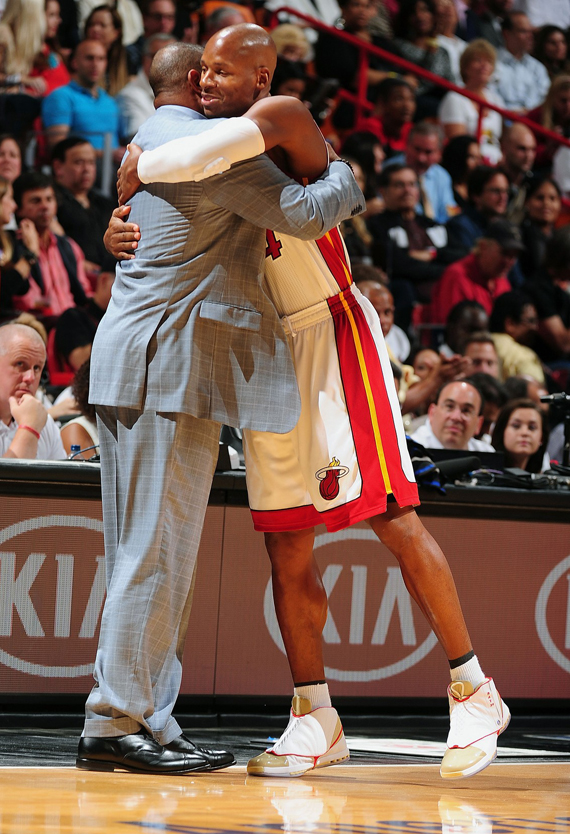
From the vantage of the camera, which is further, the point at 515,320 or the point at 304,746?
the point at 515,320

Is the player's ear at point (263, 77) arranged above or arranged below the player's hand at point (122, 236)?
above

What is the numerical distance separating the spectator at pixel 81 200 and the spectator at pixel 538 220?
3.85 metres

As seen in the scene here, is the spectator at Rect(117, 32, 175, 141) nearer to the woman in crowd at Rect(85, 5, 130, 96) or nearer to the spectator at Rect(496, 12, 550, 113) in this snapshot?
the woman in crowd at Rect(85, 5, 130, 96)

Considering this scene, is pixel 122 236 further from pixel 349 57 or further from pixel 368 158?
pixel 349 57

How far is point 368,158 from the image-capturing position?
852 centimetres

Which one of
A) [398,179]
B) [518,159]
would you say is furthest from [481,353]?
[518,159]

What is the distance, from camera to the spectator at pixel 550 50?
11.1 metres

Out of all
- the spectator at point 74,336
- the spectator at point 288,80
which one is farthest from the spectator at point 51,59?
the spectator at point 74,336

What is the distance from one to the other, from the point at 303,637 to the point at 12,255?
169 inches

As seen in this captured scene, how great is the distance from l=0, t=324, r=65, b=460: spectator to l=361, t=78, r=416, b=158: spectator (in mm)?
5660

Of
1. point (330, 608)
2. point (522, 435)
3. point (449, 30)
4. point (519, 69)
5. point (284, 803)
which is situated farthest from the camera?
point (519, 69)

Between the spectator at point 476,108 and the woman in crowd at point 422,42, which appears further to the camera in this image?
the woman in crowd at point 422,42

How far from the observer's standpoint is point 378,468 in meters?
2.70

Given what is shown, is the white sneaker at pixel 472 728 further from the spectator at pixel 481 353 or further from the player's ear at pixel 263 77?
the spectator at pixel 481 353
